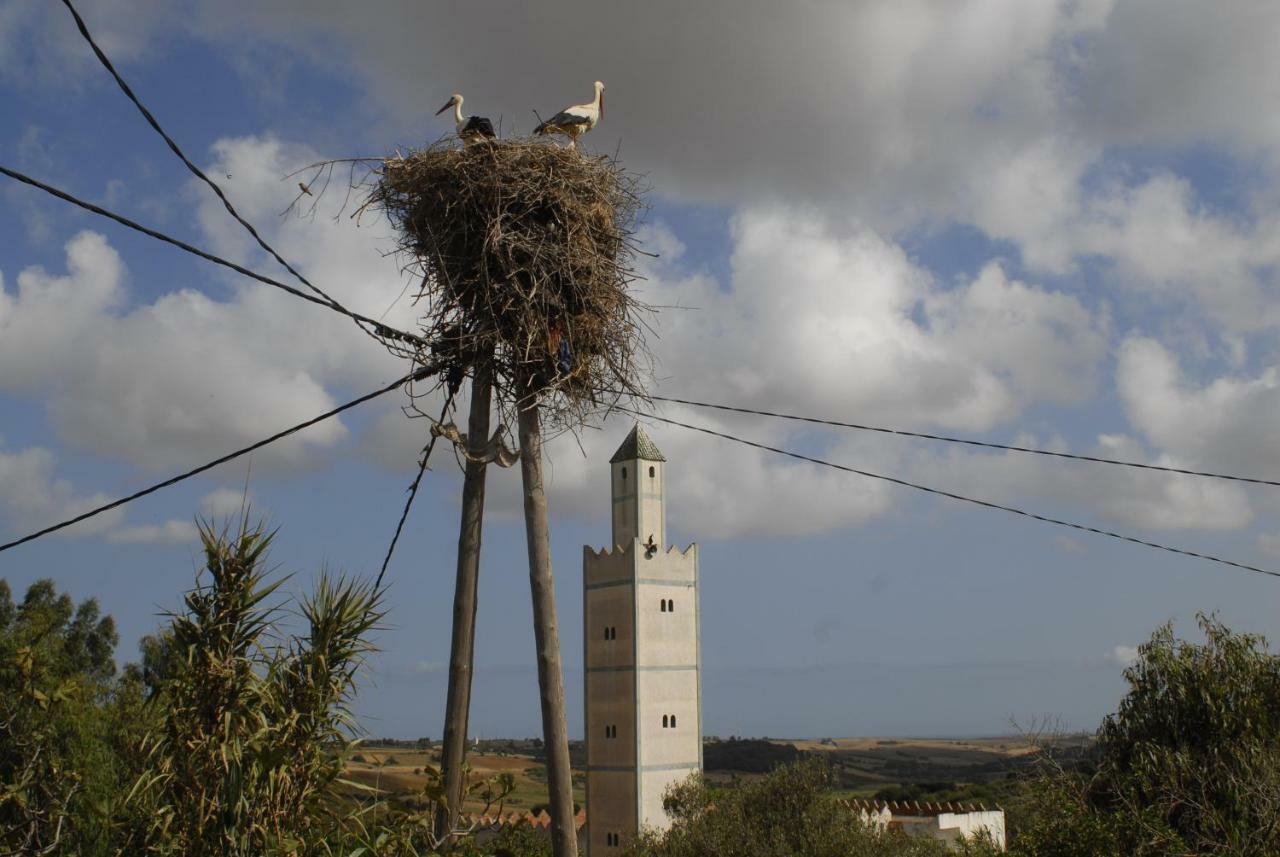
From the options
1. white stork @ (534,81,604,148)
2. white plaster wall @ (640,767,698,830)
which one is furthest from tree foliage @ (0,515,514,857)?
white plaster wall @ (640,767,698,830)

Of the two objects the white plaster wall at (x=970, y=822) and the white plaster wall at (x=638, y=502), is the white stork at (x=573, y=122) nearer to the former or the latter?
the white plaster wall at (x=638, y=502)

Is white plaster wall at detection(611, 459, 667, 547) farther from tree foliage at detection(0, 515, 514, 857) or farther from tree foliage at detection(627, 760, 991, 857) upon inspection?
tree foliage at detection(0, 515, 514, 857)

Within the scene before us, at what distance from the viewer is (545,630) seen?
6.35 meters

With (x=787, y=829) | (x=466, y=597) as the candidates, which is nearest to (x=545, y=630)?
(x=466, y=597)

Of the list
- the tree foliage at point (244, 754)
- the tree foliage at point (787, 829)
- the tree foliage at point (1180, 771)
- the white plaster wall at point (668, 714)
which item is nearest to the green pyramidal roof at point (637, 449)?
the white plaster wall at point (668, 714)

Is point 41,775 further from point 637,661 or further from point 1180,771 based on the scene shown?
point 637,661

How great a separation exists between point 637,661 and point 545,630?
1273 inches

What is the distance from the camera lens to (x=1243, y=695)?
49.1 feet

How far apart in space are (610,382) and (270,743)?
10.0 ft

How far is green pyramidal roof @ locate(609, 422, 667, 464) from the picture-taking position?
3959cm

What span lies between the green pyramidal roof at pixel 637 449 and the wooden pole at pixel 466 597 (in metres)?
32.9

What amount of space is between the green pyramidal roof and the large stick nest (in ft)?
106

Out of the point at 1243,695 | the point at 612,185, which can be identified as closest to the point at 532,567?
the point at 612,185

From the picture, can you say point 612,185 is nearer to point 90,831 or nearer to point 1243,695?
point 90,831
